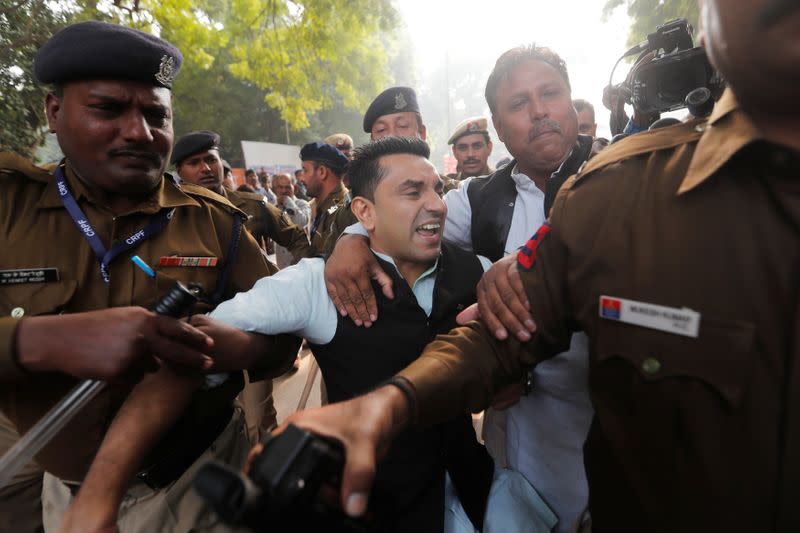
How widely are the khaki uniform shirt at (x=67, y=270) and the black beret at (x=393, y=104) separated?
247 cm

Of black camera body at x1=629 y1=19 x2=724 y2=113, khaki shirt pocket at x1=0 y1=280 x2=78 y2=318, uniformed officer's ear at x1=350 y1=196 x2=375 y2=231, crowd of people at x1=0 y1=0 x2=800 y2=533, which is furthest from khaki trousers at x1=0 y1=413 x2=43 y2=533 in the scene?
black camera body at x1=629 y1=19 x2=724 y2=113

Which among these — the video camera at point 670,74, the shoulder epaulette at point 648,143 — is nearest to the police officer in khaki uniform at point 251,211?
the shoulder epaulette at point 648,143

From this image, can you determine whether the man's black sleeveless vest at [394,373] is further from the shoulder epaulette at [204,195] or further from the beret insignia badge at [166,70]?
the beret insignia badge at [166,70]

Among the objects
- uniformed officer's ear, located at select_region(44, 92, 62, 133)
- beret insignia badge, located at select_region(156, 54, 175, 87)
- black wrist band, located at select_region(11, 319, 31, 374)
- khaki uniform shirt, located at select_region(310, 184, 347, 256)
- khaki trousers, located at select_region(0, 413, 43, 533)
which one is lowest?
khaki trousers, located at select_region(0, 413, 43, 533)

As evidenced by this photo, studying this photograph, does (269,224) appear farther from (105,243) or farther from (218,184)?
(105,243)

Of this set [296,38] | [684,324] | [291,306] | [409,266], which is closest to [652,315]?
[684,324]

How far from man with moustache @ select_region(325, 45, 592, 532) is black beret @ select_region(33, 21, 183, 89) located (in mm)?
1068

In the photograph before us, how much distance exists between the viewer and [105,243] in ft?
5.23

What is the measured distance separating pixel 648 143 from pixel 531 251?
0.42 m

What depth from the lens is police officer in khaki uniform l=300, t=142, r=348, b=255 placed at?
473 cm

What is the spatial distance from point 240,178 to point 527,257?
16780 millimetres

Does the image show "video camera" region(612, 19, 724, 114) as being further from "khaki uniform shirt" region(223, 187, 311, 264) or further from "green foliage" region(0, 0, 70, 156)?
"green foliage" region(0, 0, 70, 156)

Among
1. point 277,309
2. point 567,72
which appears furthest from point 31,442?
point 567,72

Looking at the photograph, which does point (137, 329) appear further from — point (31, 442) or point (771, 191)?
point (771, 191)
